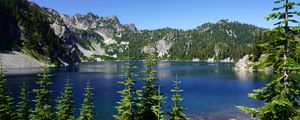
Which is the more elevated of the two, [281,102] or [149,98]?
[281,102]

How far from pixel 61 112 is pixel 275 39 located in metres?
32.6

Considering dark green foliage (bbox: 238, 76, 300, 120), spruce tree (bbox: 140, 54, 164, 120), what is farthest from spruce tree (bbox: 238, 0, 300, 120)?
spruce tree (bbox: 140, 54, 164, 120)

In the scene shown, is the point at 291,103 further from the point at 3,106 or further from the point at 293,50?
the point at 3,106

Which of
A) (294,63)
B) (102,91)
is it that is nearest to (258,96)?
(294,63)

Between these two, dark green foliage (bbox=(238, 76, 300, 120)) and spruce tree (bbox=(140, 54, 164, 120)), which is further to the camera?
spruce tree (bbox=(140, 54, 164, 120))

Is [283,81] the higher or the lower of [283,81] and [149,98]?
the higher

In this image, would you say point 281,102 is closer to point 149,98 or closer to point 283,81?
point 283,81

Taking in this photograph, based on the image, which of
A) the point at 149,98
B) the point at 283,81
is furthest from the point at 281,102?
the point at 149,98

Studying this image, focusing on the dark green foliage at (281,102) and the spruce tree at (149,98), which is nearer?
the dark green foliage at (281,102)

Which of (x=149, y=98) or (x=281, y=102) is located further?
(x=149, y=98)

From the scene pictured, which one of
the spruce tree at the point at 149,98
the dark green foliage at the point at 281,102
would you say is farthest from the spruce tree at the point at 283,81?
the spruce tree at the point at 149,98

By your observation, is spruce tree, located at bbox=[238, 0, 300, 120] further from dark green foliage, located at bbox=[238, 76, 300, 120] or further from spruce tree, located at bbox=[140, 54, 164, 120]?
spruce tree, located at bbox=[140, 54, 164, 120]

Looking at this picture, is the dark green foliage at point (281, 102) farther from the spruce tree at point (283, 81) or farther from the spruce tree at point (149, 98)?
the spruce tree at point (149, 98)

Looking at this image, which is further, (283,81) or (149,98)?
(149,98)
